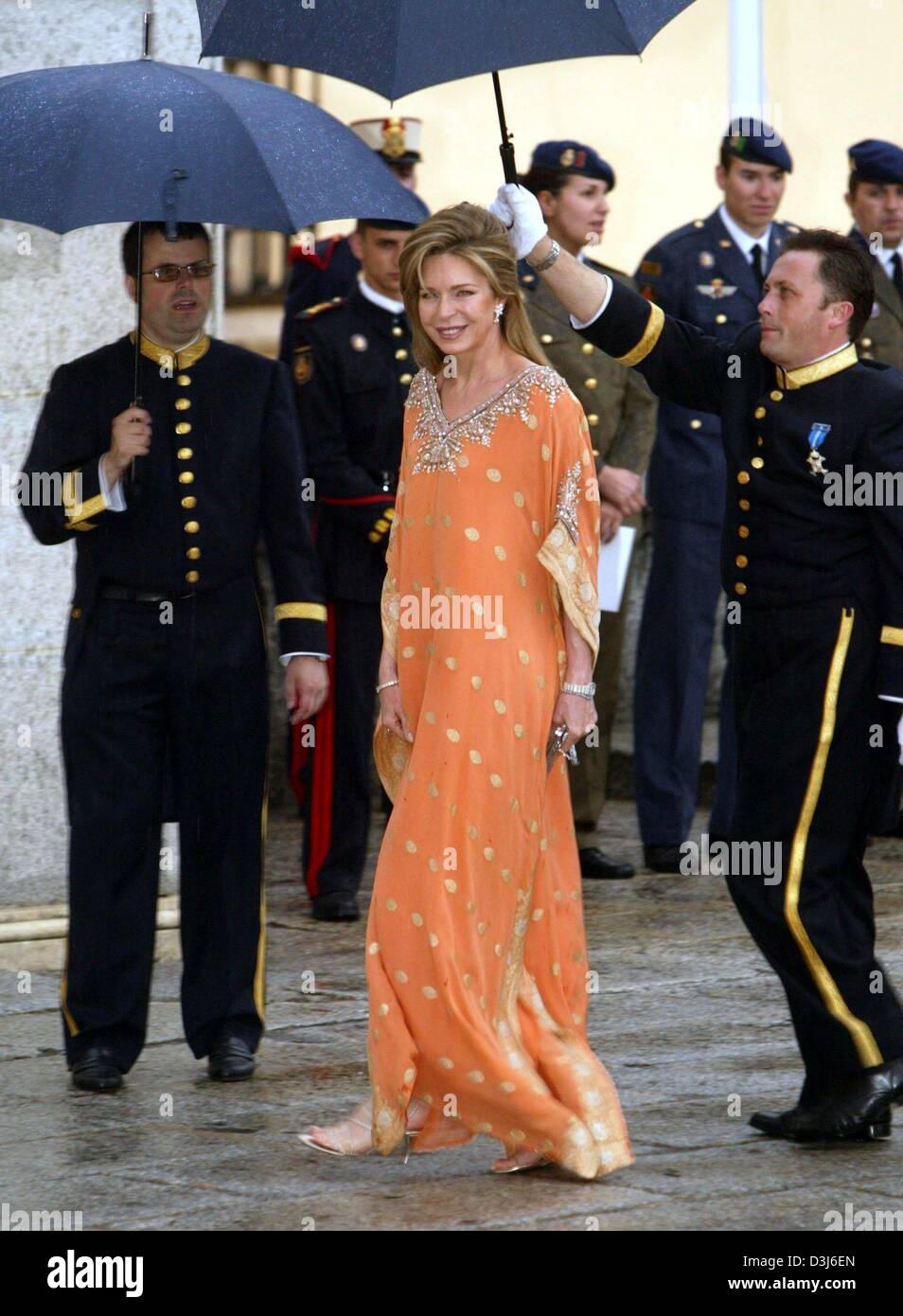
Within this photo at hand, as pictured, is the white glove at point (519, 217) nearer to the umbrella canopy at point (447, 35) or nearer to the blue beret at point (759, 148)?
the umbrella canopy at point (447, 35)

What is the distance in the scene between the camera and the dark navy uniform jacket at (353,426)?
797 centimetres

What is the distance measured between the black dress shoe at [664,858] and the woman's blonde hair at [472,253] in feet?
11.9

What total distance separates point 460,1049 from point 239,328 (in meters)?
8.94

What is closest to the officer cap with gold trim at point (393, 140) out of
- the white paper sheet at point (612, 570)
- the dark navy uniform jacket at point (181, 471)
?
the white paper sheet at point (612, 570)

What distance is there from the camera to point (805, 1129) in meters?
5.30

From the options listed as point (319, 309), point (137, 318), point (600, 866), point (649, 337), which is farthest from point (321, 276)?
point (649, 337)

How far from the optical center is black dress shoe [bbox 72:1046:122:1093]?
5828mm

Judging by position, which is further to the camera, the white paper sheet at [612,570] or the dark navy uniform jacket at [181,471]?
the white paper sheet at [612,570]

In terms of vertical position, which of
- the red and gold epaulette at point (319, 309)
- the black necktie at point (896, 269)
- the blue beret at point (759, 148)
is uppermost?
the blue beret at point (759, 148)

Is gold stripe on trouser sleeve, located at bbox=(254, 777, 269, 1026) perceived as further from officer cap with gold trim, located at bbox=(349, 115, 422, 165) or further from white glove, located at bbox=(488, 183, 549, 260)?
officer cap with gold trim, located at bbox=(349, 115, 422, 165)

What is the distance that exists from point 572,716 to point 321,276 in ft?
14.2

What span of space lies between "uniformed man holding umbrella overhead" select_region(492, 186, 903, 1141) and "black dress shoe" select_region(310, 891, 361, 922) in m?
2.63

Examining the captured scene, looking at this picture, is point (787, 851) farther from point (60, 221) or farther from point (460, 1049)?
point (60, 221)

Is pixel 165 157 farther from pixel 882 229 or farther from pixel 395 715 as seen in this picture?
pixel 882 229
